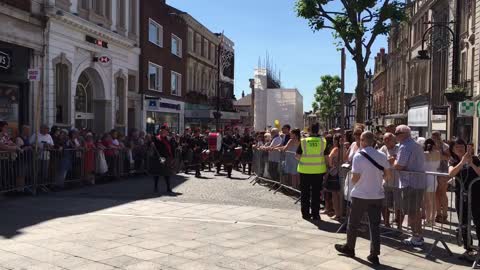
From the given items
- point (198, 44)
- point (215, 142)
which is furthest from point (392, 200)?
point (198, 44)

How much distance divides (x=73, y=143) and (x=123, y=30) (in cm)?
1183

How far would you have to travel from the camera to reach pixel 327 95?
89.8 meters

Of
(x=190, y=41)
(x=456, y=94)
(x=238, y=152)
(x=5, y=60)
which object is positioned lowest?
(x=238, y=152)

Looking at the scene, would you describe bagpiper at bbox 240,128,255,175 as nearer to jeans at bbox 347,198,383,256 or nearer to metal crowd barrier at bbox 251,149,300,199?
metal crowd barrier at bbox 251,149,300,199

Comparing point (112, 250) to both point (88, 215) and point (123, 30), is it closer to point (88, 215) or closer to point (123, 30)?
point (88, 215)

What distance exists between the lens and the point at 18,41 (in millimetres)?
16438

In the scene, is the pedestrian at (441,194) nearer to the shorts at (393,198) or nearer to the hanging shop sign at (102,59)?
the shorts at (393,198)

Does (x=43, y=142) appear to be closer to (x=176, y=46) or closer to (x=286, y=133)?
(x=286, y=133)

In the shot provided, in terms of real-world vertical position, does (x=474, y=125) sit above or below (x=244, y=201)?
above

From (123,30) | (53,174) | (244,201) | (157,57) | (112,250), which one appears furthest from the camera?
(157,57)

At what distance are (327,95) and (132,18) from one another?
218 feet

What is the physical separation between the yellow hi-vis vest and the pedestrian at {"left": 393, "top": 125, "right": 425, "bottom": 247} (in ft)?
7.11

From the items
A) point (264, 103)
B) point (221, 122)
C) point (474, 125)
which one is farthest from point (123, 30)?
point (221, 122)

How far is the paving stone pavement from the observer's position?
6.38 meters
